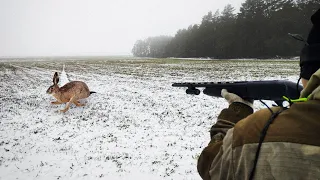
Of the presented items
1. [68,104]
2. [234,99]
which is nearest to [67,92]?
[68,104]

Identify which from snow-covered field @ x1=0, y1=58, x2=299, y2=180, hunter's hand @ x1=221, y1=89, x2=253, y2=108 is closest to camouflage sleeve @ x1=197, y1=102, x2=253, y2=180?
hunter's hand @ x1=221, y1=89, x2=253, y2=108

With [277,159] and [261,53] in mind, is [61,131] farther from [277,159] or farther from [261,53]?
[261,53]

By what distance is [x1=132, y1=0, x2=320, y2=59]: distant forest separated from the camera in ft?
178

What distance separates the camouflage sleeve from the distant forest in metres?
57.5

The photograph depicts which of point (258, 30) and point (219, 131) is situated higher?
point (258, 30)

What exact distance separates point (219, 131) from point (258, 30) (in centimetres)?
6914

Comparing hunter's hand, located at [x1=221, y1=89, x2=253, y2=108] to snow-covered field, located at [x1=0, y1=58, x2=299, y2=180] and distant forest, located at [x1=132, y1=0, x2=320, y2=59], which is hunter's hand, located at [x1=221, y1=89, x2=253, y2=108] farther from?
distant forest, located at [x1=132, y1=0, x2=320, y2=59]

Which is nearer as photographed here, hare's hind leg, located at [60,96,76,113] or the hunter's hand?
the hunter's hand

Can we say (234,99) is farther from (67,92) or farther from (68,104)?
(67,92)

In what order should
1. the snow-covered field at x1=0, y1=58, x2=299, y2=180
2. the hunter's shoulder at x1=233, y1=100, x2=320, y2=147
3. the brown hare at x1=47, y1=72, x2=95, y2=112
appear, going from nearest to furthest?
1. the hunter's shoulder at x1=233, y1=100, x2=320, y2=147
2. the snow-covered field at x1=0, y1=58, x2=299, y2=180
3. the brown hare at x1=47, y1=72, x2=95, y2=112

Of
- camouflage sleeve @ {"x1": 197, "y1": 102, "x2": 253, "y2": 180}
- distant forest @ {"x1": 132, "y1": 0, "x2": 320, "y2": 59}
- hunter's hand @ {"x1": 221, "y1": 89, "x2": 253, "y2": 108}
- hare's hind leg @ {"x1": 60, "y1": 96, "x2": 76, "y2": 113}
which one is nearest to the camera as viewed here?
camouflage sleeve @ {"x1": 197, "y1": 102, "x2": 253, "y2": 180}

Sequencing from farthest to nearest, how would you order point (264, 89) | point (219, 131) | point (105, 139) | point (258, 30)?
point (258, 30) < point (105, 139) < point (264, 89) < point (219, 131)

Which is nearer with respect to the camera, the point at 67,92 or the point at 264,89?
the point at 264,89

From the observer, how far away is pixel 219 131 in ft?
5.05
